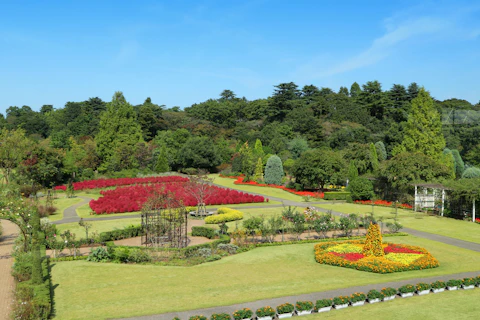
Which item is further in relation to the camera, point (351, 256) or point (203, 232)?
point (203, 232)

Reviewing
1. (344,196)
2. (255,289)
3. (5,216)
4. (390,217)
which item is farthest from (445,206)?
(5,216)

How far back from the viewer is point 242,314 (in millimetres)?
12922

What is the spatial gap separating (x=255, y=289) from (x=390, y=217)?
2043 cm

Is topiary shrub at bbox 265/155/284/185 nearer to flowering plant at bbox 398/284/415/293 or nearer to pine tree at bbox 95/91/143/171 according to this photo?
pine tree at bbox 95/91/143/171

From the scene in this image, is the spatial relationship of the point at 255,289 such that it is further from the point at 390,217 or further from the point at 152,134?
the point at 152,134

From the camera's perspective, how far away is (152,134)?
88375 millimetres

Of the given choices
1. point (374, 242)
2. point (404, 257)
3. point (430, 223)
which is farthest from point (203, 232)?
point (430, 223)

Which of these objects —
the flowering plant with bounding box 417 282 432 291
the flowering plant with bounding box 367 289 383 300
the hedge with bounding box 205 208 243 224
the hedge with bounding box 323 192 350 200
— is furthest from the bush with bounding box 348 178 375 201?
the flowering plant with bounding box 367 289 383 300

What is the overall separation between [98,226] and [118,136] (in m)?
38.7

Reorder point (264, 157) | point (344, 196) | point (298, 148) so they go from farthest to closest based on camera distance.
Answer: point (298, 148) < point (264, 157) < point (344, 196)

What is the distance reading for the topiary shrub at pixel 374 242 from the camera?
66.3 feet

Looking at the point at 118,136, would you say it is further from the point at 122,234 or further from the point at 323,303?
the point at 323,303

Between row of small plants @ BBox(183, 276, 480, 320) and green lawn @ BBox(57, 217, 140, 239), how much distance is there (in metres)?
15.5

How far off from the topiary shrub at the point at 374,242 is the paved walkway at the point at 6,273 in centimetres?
1598
